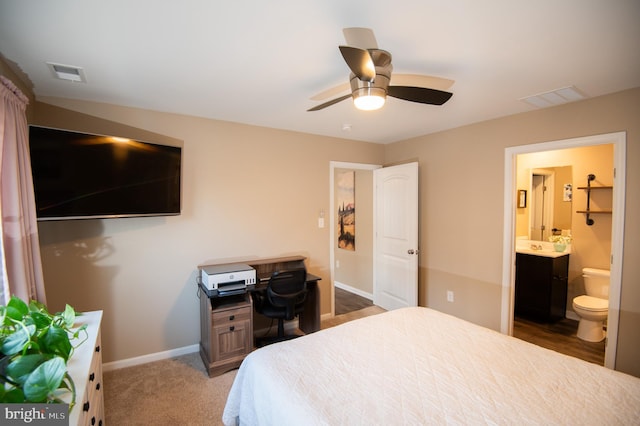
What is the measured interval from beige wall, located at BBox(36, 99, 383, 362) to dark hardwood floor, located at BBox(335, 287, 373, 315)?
0.65m

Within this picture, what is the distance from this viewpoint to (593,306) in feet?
10.7

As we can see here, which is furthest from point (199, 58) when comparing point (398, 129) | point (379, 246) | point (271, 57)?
point (379, 246)

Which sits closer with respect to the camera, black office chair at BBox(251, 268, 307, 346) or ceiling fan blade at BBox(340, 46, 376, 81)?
ceiling fan blade at BBox(340, 46, 376, 81)

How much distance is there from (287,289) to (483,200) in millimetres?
2312

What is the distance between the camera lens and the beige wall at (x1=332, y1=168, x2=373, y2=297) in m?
4.90

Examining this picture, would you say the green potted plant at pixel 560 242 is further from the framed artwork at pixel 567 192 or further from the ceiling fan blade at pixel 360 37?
the ceiling fan blade at pixel 360 37

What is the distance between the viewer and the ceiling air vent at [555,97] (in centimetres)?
237

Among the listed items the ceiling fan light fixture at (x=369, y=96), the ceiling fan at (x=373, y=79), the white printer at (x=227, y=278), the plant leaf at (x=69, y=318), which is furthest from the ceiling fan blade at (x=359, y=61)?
the white printer at (x=227, y=278)

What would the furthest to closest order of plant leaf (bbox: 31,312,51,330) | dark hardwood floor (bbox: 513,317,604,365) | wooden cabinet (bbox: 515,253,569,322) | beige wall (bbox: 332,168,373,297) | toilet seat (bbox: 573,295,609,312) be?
1. beige wall (bbox: 332,168,373,297)
2. wooden cabinet (bbox: 515,253,569,322)
3. toilet seat (bbox: 573,295,609,312)
4. dark hardwood floor (bbox: 513,317,604,365)
5. plant leaf (bbox: 31,312,51,330)

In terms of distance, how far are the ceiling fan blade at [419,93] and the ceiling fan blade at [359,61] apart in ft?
1.15

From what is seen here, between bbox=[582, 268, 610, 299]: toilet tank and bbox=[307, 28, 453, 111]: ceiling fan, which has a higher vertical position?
bbox=[307, 28, 453, 111]: ceiling fan

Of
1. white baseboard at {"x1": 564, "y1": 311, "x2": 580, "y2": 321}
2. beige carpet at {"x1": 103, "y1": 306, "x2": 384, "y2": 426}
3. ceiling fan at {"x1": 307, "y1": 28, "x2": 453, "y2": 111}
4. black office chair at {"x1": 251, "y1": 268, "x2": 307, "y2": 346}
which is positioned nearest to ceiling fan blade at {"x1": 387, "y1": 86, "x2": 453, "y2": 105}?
ceiling fan at {"x1": 307, "y1": 28, "x2": 453, "y2": 111}

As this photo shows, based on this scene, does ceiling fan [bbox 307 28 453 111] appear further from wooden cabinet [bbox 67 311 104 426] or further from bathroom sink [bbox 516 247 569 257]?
bathroom sink [bbox 516 247 569 257]

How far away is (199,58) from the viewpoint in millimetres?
1844
